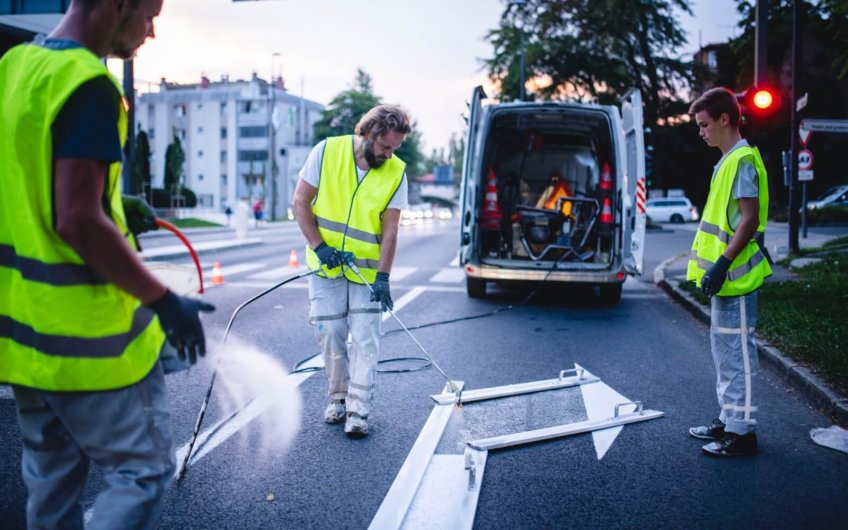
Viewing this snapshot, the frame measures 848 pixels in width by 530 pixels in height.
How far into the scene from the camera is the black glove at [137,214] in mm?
2328

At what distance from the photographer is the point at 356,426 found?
4324 millimetres

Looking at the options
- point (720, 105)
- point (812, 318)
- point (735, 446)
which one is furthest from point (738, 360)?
point (812, 318)

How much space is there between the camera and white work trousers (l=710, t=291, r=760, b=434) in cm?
412

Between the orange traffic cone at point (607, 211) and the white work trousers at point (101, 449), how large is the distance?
8.69 metres

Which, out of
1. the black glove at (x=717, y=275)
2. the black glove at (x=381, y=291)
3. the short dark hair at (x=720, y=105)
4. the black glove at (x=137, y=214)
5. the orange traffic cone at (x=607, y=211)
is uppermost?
the short dark hair at (x=720, y=105)

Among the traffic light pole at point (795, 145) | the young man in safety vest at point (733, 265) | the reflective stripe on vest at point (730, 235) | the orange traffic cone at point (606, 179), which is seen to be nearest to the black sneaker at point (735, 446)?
the young man in safety vest at point (733, 265)

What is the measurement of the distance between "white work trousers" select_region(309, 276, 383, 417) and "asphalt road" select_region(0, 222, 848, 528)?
0.93 feet

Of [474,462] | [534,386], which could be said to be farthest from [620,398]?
[474,462]

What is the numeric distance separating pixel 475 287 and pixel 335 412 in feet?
19.8

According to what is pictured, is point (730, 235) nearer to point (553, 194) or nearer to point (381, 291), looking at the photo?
point (381, 291)

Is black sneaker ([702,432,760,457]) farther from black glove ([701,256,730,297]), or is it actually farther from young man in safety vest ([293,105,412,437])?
young man in safety vest ([293,105,412,437])

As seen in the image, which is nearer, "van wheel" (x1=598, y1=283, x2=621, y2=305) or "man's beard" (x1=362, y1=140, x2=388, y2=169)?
"man's beard" (x1=362, y1=140, x2=388, y2=169)

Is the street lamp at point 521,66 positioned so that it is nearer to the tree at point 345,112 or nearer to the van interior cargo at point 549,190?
the van interior cargo at point 549,190

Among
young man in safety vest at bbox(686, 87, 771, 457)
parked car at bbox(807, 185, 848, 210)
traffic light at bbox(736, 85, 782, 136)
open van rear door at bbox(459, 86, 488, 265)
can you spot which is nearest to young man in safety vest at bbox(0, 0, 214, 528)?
young man in safety vest at bbox(686, 87, 771, 457)
